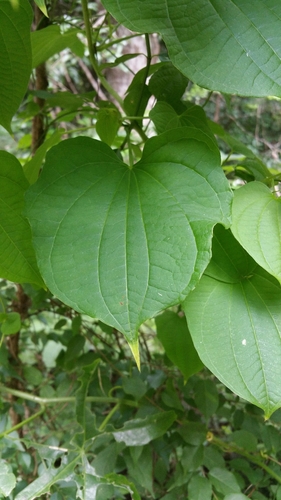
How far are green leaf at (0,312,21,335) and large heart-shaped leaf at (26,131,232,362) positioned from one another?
25 cm

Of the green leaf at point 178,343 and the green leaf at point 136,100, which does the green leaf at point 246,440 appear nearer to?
the green leaf at point 178,343

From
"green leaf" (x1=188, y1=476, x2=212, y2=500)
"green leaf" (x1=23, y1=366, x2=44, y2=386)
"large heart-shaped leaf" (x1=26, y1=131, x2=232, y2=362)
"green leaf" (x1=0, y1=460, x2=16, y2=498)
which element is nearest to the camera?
"large heart-shaped leaf" (x1=26, y1=131, x2=232, y2=362)

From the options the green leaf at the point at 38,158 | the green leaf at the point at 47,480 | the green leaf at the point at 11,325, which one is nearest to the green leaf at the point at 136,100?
the green leaf at the point at 38,158

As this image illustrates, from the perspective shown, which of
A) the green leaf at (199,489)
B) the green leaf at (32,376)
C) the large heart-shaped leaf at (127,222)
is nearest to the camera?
the large heart-shaped leaf at (127,222)

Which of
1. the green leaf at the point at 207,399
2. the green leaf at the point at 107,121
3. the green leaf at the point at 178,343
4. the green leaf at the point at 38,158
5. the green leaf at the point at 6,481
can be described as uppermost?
the green leaf at the point at 107,121

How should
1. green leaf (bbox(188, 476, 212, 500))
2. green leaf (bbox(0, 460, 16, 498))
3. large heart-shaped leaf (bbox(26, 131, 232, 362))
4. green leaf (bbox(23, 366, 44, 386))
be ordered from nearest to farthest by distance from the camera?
large heart-shaped leaf (bbox(26, 131, 232, 362))
green leaf (bbox(0, 460, 16, 498))
green leaf (bbox(188, 476, 212, 500))
green leaf (bbox(23, 366, 44, 386))

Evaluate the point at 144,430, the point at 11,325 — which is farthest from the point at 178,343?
the point at 11,325

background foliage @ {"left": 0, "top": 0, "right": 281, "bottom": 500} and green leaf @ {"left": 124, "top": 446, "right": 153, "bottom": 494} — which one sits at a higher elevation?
background foliage @ {"left": 0, "top": 0, "right": 281, "bottom": 500}

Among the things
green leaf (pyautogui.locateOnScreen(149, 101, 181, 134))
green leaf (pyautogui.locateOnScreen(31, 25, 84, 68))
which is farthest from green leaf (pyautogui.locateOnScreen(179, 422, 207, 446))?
green leaf (pyautogui.locateOnScreen(31, 25, 84, 68))

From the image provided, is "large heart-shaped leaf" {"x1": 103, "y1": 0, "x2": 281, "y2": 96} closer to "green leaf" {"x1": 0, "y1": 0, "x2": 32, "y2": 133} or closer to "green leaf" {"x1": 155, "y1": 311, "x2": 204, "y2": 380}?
"green leaf" {"x1": 0, "y1": 0, "x2": 32, "y2": 133}

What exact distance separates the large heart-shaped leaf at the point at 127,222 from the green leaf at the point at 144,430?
0.29 meters

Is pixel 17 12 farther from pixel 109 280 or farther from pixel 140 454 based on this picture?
pixel 140 454

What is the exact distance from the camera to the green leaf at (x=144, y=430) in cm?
58

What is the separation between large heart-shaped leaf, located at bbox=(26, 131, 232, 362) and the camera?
1.17 ft
